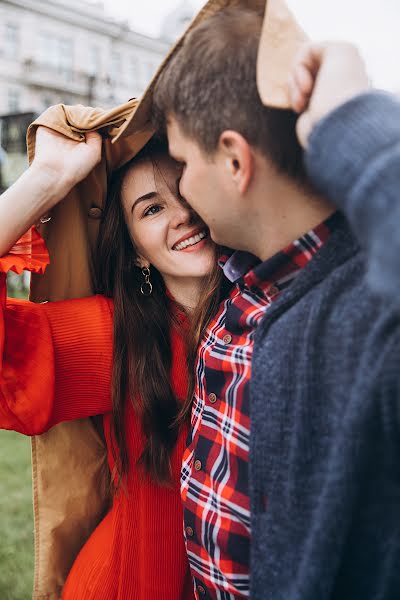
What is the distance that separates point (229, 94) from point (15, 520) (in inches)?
126

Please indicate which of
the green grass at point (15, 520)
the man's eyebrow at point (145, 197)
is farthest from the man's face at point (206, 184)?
the green grass at point (15, 520)

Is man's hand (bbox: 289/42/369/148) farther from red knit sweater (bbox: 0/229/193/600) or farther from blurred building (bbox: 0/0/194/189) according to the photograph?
blurred building (bbox: 0/0/194/189)

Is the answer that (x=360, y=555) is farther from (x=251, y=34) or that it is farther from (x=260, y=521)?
(x=251, y=34)

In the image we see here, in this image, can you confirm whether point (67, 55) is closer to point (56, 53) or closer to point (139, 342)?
point (56, 53)

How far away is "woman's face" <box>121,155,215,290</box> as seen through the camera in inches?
70.1

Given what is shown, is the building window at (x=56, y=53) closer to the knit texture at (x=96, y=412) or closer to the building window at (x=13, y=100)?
the building window at (x=13, y=100)

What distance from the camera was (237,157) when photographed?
1.10 meters

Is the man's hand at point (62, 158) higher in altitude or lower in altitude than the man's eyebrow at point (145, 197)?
higher

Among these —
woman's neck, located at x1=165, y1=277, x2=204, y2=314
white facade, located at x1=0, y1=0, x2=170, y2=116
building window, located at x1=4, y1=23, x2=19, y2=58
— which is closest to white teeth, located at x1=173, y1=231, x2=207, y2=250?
woman's neck, located at x1=165, y1=277, x2=204, y2=314

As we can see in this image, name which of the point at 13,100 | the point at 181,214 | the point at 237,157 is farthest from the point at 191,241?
the point at 13,100

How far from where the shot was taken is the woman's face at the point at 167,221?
1.78m

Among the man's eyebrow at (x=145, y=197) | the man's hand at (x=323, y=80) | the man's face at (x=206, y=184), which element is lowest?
the man's eyebrow at (x=145, y=197)

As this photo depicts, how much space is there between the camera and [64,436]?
6.53ft

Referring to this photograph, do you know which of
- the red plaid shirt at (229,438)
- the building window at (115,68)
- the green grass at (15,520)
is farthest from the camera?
the building window at (115,68)
